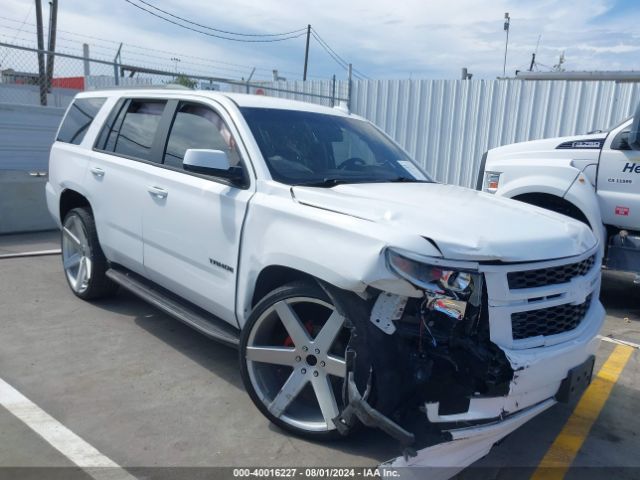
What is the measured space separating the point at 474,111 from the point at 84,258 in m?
8.71

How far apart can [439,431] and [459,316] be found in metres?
0.55

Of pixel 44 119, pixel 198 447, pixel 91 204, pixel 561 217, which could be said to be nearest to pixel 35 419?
pixel 198 447

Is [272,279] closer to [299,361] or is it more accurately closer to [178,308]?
[299,361]

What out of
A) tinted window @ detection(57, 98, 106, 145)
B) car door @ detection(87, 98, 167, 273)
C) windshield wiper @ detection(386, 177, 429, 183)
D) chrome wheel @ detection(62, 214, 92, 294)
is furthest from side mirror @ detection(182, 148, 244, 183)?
tinted window @ detection(57, 98, 106, 145)

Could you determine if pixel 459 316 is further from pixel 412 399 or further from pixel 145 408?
pixel 145 408

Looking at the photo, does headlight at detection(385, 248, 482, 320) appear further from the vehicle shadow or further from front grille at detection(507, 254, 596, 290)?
the vehicle shadow

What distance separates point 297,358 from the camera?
3080 mm

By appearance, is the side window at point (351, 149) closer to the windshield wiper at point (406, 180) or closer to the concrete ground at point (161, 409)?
the windshield wiper at point (406, 180)

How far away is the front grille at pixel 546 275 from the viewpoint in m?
2.62

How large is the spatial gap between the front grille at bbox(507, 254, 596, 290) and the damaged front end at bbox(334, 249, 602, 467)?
5cm

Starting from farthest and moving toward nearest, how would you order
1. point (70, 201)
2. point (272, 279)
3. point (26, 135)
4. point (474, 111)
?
point (474, 111)
point (26, 135)
point (70, 201)
point (272, 279)

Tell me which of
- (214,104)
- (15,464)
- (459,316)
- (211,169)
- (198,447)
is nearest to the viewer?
(459,316)

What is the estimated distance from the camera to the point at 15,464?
283 cm

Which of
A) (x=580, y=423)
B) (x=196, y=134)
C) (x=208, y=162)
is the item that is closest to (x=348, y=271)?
(x=208, y=162)
